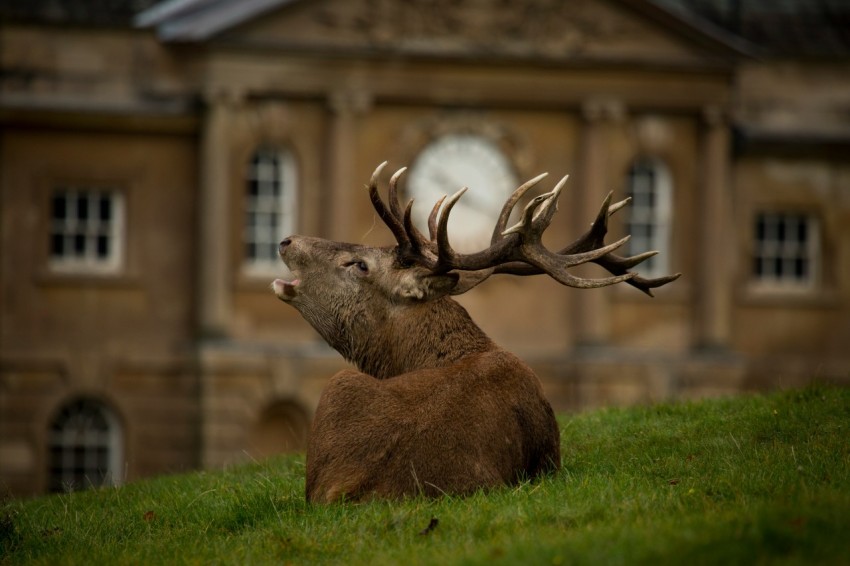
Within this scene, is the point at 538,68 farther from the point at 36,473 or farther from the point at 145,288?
the point at 36,473

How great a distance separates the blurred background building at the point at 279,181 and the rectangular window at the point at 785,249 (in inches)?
66.5

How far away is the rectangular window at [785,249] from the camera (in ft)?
110

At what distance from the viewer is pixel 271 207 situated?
31.0m

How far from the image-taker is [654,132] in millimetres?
31875

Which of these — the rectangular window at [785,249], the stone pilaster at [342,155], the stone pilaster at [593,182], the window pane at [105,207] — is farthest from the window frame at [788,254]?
the window pane at [105,207]

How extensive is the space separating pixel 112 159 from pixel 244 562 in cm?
2329

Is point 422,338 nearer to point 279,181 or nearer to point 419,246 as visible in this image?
point 419,246

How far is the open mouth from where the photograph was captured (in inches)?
425

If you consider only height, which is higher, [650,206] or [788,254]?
[650,206]

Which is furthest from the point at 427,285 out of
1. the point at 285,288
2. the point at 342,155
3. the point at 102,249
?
the point at 102,249

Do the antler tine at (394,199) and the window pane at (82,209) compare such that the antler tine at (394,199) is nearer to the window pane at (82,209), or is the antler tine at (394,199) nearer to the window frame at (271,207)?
the window frame at (271,207)

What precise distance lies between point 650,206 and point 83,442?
11.5m

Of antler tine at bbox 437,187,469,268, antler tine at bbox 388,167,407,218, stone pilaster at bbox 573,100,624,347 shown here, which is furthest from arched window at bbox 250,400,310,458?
antler tine at bbox 437,187,469,268

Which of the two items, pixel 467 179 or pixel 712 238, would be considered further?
pixel 712 238
